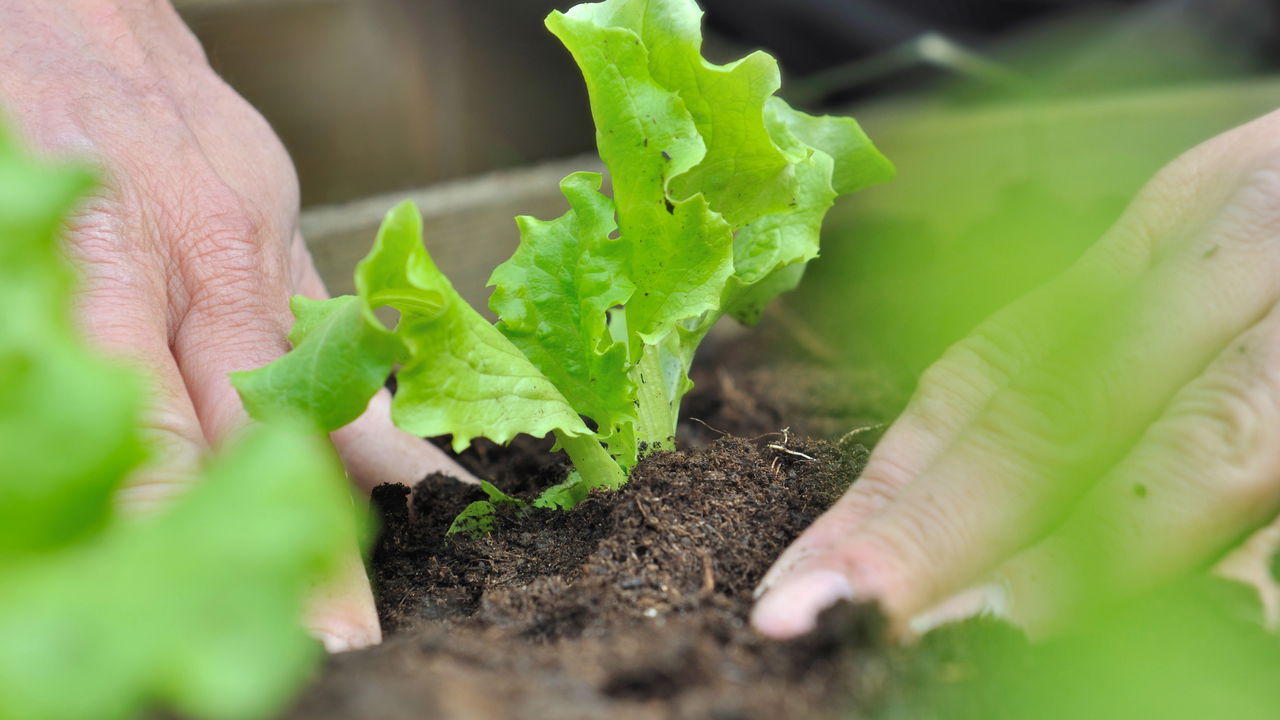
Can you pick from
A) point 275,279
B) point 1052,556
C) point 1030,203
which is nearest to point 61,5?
point 275,279

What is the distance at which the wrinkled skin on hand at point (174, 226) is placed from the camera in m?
1.07

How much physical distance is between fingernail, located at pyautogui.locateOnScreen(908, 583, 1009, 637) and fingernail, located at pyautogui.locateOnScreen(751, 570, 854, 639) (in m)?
0.08

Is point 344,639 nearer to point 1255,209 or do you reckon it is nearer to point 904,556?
point 904,556

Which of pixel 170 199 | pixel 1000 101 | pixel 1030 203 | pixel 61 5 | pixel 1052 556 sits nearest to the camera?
pixel 1052 556

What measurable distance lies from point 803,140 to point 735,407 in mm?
602

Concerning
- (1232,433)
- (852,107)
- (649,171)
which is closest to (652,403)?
(649,171)

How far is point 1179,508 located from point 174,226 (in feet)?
3.93

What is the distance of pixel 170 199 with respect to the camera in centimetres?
130

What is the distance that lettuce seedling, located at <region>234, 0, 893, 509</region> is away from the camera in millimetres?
1026

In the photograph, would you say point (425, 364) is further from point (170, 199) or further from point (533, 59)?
point (533, 59)

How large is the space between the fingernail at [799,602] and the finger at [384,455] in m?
0.65

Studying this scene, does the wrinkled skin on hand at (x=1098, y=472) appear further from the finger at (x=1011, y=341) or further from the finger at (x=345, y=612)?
the finger at (x=345, y=612)

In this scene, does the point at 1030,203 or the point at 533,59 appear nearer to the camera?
the point at 1030,203

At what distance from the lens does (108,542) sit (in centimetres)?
56
